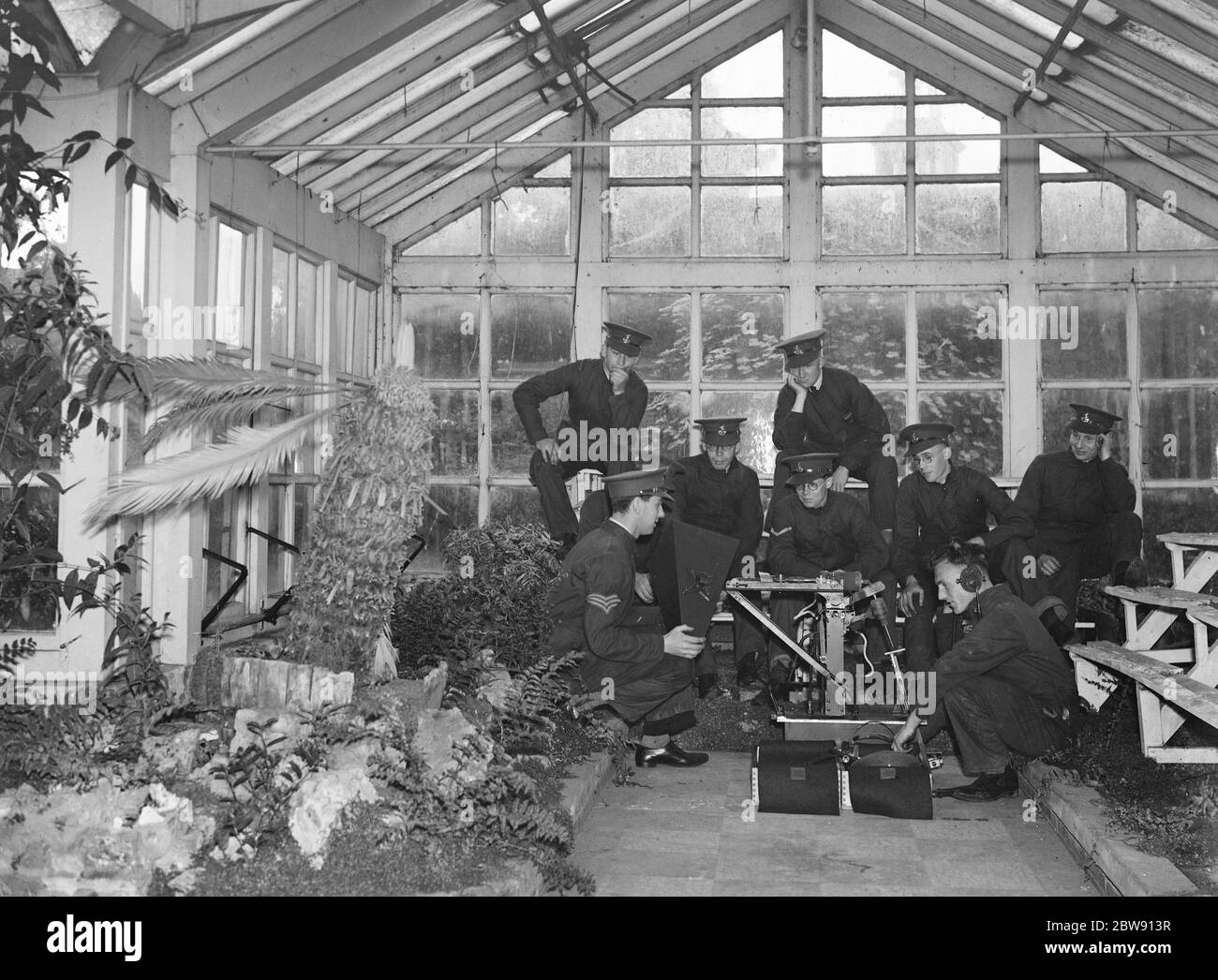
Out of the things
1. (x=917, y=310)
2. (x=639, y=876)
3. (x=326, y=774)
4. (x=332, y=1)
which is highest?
(x=332, y=1)

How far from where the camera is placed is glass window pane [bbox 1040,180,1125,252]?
11.3m

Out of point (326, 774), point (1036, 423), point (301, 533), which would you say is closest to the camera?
point (326, 774)

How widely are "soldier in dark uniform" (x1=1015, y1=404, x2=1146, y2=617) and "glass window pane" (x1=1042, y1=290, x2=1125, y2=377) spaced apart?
6.80 feet

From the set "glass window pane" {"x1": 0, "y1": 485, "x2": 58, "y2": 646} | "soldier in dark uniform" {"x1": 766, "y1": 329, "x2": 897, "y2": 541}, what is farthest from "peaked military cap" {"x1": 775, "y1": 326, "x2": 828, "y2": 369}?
"glass window pane" {"x1": 0, "y1": 485, "x2": 58, "y2": 646}

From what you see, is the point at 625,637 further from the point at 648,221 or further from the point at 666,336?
the point at 648,221

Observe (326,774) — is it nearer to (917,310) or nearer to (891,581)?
(891,581)

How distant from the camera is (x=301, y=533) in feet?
33.9

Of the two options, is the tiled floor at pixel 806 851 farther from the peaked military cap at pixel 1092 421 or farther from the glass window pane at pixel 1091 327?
the glass window pane at pixel 1091 327

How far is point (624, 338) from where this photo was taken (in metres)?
9.17

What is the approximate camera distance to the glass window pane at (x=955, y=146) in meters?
11.5

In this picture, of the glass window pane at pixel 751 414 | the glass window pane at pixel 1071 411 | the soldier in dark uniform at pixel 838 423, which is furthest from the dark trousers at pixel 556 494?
the glass window pane at pixel 1071 411

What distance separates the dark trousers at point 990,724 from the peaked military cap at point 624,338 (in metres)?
3.66
